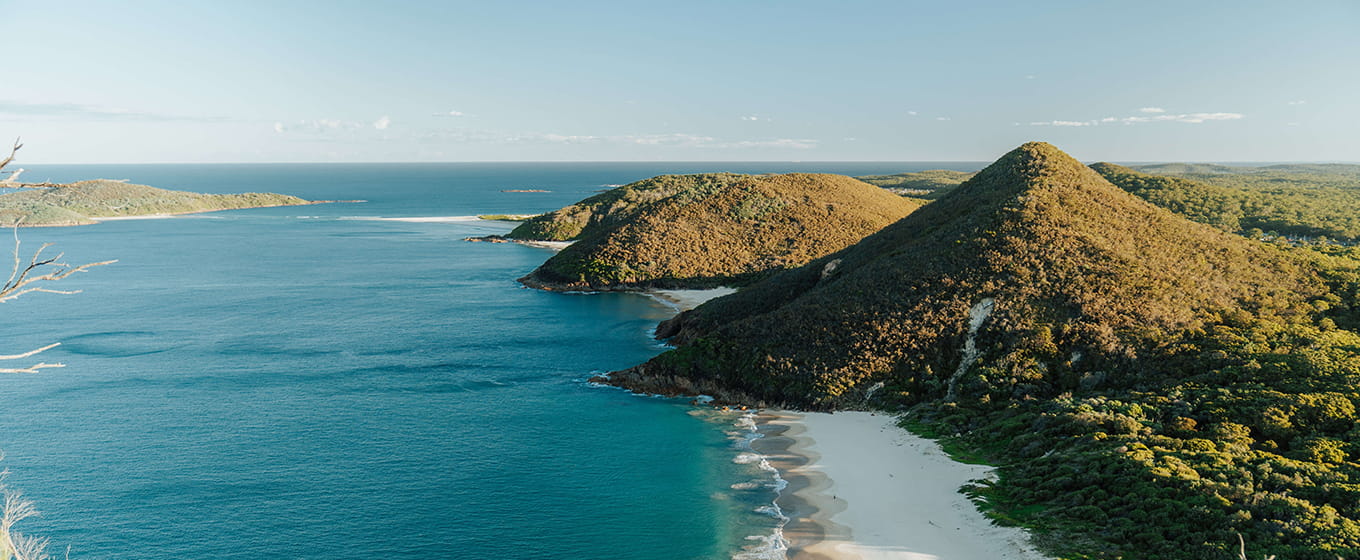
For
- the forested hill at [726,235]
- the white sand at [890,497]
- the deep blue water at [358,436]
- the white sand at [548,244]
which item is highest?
the forested hill at [726,235]

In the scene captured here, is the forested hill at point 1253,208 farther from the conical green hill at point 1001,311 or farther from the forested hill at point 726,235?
the conical green hill at point 1001,311

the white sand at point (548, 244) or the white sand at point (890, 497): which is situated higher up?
the white sand at point (548, 244)

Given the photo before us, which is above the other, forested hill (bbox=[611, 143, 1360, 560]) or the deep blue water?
forested hill (bbox=[611, 143, 1360, 560])

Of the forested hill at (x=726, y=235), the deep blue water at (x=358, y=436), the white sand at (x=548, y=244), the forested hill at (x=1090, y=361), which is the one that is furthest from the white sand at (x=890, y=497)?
the white sand at (x=548, y=244)

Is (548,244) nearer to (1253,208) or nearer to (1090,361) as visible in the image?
(1090,361)

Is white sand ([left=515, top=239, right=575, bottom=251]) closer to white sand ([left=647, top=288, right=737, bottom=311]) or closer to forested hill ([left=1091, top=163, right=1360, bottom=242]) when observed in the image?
white sand ([left=647, top=288, right=737, bottom=311])

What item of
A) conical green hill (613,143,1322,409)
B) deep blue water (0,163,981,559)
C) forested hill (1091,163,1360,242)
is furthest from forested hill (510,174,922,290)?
forested hill (1091,163,1360,242)

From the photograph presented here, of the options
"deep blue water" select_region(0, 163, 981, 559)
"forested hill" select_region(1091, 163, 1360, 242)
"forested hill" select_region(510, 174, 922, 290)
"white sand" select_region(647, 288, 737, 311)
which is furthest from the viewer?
"forested hill" select_region(1091, 163, 1360, 242)

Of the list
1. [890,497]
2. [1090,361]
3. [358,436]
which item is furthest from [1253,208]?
[358,436]
